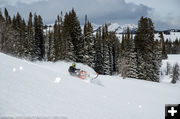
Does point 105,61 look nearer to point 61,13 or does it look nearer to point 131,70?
point 131,70

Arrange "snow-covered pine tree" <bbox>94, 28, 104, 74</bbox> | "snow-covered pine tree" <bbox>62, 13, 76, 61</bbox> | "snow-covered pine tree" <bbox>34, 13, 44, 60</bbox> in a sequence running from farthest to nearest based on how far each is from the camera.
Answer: "snow-covered pine tree" <bbox>34, 13, 44, 60</bbox>, "snow-covered pine tree" <bbox>94, 28, 104, 74</bbox>, "snow-covered pine tree" <bbox>62, 13, 76, 61</bbox>

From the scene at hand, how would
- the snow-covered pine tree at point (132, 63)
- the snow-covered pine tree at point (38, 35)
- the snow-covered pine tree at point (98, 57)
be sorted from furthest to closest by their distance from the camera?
the snow-covered pine tree at point (38, 35), the snow-covered pine tree at point (98, 57), the snow-covered pine tree at point (132, 63)

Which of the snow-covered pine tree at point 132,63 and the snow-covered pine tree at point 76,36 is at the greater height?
the snow-covered pine tree at point 76,36

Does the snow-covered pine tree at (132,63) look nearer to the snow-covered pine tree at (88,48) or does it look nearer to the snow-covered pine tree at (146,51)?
the snow-covered pine tree at (146,51)

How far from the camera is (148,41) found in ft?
129

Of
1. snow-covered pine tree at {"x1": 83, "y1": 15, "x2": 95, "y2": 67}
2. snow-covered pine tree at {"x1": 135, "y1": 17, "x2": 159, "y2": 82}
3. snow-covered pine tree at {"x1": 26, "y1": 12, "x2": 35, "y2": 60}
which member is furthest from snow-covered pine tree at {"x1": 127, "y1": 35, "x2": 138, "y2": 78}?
snow-covered pine tree at {"x1": 26, "y1": 12, "x2": 35, "y2": 60}

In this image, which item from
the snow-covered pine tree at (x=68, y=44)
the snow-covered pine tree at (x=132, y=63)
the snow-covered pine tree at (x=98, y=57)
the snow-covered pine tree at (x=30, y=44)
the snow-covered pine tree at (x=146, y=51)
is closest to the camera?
the snow-covered pine tree at (x=132, y=63)

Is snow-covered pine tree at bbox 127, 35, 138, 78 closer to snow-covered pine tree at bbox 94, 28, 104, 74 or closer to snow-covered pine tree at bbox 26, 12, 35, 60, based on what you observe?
snow-covered pine tree at bbox 94, 28, 104, 74

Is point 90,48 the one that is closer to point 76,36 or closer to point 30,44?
point 76,36

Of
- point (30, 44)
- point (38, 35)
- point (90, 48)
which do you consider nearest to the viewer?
point (90, 48)

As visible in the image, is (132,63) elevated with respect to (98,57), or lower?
lower

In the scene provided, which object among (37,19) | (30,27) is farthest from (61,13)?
(30,27)

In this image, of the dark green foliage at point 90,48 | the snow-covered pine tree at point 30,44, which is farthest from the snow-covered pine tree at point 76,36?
the snow-covered pine tree at point 30,44

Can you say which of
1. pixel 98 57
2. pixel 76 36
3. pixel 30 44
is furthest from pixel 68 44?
pixel 30 44
